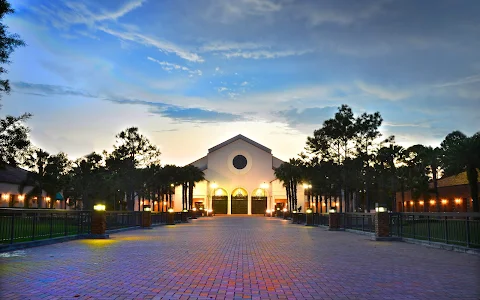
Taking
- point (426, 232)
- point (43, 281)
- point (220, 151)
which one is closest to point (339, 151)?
point (426, 232)

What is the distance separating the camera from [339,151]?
36250 mm

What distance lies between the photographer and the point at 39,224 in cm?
1600

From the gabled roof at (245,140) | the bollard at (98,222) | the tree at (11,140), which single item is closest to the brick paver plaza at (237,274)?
the bollard at (98,222)

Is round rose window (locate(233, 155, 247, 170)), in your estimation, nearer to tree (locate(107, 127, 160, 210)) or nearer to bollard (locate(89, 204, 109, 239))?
tree (locate(107, 127, 160, 210))

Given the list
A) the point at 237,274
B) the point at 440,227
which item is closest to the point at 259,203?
the point at 440,227

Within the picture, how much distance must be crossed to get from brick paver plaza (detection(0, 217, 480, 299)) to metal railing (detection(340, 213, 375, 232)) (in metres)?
9.28

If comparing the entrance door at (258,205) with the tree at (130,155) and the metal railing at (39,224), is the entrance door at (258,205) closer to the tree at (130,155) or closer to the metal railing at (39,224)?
the tree at (130,155)

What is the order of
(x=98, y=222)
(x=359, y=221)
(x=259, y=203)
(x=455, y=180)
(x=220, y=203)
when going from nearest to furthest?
(x=98, y=222)
(x=359, y=221)
(x=455, y=180)
(x=259, y=203)
(x=220, y=203)

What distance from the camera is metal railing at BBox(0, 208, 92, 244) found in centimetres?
1354

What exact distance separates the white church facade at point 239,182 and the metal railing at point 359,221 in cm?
6082

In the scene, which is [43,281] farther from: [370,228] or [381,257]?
[370,228]

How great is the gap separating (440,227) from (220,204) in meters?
76.6

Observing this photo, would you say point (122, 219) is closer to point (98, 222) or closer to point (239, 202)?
point (98, 222)

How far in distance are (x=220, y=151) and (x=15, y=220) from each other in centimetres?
8047
